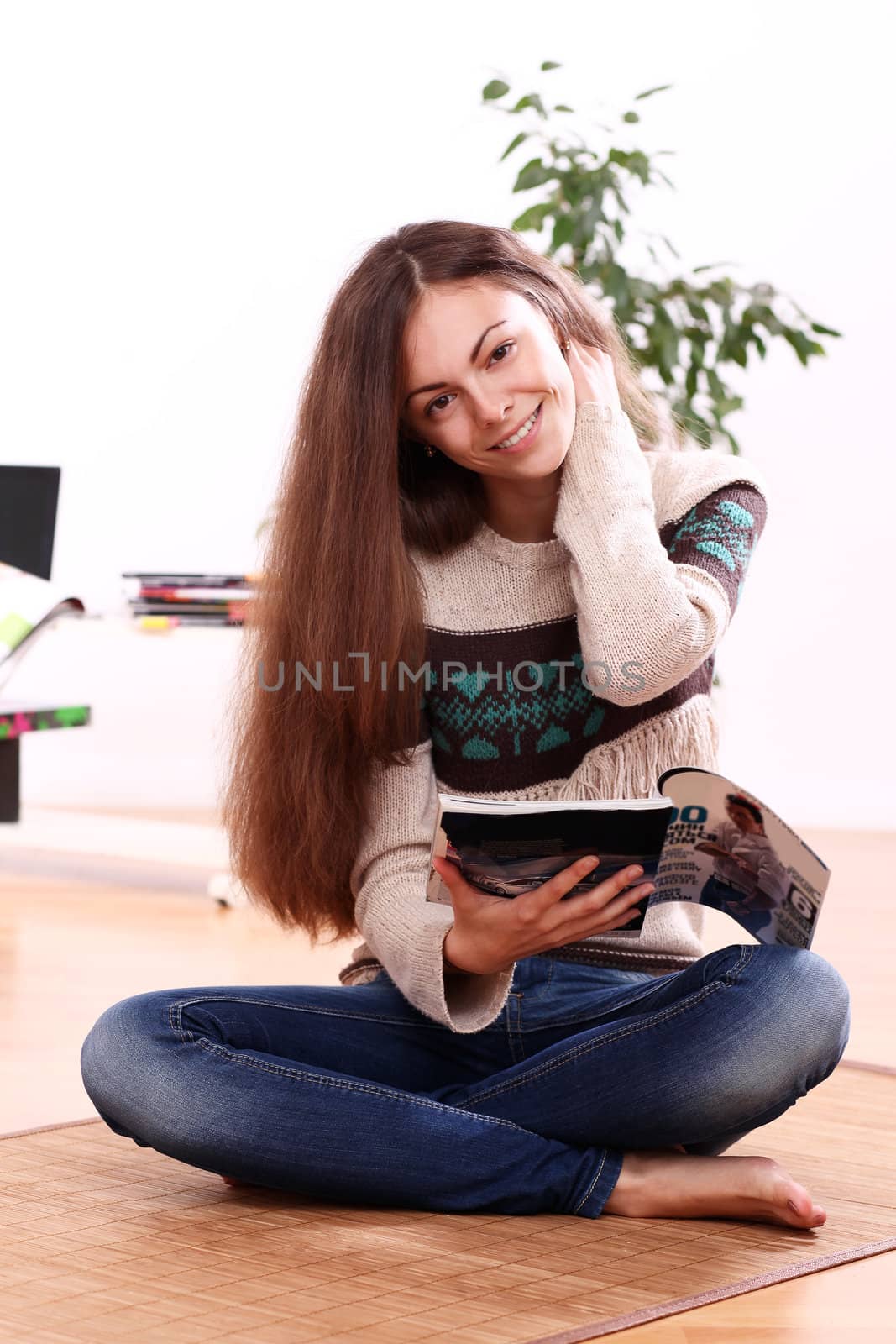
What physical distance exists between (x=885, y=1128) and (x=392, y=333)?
93 centimetres

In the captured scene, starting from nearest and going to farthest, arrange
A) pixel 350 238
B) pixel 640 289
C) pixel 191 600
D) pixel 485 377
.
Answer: pixel 485 377, pixel 191 600, pixel 640 289, pixel 350 238

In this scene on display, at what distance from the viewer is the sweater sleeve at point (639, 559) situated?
1403 millimetres

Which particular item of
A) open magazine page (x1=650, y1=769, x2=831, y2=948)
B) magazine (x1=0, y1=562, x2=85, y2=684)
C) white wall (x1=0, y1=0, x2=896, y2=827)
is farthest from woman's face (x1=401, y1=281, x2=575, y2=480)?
white wall (x1=0, y1=0, x2=896, y2=827)

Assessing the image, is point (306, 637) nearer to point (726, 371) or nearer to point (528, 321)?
point (528, 321)

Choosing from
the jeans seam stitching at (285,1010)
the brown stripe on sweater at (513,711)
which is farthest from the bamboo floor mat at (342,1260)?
the brown stripe on sweater at (513,711)

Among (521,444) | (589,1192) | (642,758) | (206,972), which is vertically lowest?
(206,972)

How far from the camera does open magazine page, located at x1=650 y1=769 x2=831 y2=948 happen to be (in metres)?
1.21

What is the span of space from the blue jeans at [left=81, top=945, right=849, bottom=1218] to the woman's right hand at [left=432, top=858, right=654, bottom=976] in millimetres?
110

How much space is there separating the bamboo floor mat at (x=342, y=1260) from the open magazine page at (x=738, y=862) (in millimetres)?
252

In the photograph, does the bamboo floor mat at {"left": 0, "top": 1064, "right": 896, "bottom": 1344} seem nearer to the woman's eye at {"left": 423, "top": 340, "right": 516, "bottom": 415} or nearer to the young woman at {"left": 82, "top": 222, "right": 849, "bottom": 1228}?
the young woman at {"left": 82, "top": 222, "right": 849, "bottom": 1228}

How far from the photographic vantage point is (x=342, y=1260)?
124 cm

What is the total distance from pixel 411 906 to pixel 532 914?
19 centimetres

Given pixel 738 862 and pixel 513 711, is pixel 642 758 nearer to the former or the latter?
pixel 513 711

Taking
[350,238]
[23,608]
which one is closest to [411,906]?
[23,608]
